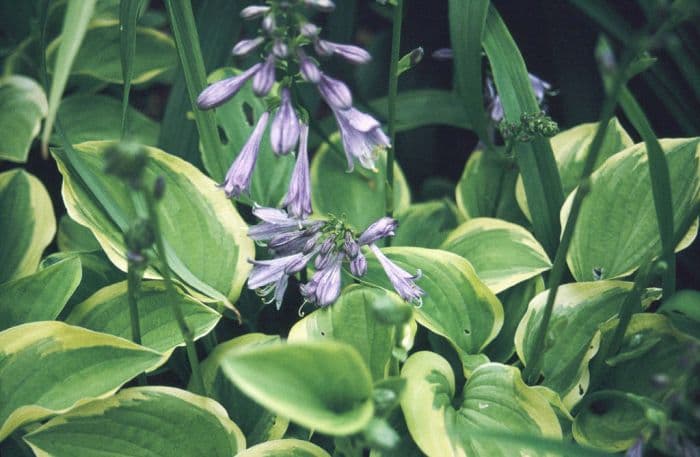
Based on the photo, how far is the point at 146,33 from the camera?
201 cm

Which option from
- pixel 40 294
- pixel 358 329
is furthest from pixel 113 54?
pixel 358 329

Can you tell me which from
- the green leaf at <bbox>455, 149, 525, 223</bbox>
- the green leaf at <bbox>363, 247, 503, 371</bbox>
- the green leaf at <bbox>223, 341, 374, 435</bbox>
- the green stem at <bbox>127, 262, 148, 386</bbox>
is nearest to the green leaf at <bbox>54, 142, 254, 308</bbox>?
the green stem at <bbox>127, 262, 148, 386</bbox>

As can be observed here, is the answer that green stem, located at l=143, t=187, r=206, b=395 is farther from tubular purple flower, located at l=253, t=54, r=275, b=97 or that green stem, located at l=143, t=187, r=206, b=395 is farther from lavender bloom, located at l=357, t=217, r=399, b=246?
lavender bloom, located at l=357, t=217, r=399, b=246

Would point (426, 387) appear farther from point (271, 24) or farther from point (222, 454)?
point (271, 24)

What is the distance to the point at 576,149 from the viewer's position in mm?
1686

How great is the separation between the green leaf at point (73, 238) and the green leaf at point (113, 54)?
1.47ft

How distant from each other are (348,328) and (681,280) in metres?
1.12

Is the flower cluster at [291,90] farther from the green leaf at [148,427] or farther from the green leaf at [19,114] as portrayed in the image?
the green leaf at [19,114]

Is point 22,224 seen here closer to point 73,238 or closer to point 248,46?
point 73,238

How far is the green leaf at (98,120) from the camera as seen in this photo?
1.91 meters

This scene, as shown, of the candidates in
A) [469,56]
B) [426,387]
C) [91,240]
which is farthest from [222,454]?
[469,56]

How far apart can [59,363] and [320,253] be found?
48 centimetres

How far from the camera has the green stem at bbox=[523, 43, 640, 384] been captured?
2.93 ft

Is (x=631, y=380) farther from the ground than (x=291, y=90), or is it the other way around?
(x=291, y=90)
